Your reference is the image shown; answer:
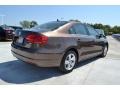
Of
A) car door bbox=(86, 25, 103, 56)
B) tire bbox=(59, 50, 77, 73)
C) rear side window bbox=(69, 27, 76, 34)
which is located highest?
rear side window bbox=(69, 27, 76, 34)

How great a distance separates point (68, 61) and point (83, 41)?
910mm

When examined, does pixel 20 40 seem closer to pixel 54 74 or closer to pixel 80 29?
pixel 54 74

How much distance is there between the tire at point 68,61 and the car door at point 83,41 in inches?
12.0

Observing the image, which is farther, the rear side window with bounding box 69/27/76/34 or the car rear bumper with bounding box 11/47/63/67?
the rear side window with bounding box 69/27/76/34

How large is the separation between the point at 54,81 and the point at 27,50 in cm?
98

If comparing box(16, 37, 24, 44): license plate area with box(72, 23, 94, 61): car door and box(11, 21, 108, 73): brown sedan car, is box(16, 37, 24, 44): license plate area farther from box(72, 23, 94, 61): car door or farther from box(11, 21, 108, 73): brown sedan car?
box(72, 23, 94, 61): car door

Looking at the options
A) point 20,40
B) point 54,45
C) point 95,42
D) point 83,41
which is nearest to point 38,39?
point 54,45

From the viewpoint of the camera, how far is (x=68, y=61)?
5.25 m

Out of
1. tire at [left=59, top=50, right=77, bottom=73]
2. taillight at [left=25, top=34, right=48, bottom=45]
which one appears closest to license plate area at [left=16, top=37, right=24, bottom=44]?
taillight at [left=25, top=34, right=48, bottom=45]

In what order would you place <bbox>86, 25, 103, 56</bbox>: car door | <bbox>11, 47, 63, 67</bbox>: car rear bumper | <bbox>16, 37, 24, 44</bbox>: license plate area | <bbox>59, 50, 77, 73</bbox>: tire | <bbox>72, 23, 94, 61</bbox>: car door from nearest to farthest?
<bbox>11, 47, 63, 67</bbox>: car rear bumper < <bbox>16, 37, 24, 44</bbox>: license plate area < <bbox>59, 50, 77, 73</bbox>: tire < <bbox>72, 23, 94, 61</bbox>: car door < <bbox>86, 25, 103, 56</bbox>: car door

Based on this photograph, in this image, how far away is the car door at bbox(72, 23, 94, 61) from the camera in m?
5.63

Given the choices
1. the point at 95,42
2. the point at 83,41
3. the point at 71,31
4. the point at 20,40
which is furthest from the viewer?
the point at 95,42
